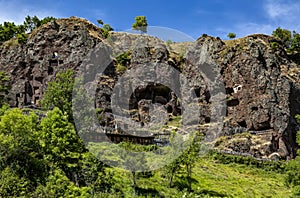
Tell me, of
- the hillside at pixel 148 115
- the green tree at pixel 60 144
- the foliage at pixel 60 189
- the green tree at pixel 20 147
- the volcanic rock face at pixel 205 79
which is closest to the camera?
the foliage at pixel 60 189

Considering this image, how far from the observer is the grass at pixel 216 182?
3894cm

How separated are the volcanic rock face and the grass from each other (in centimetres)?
1062

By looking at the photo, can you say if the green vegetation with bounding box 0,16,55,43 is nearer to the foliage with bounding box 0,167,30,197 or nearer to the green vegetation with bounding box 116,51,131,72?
the green vegetation with bounding box 116,51,131,72

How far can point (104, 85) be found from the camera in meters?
75.4

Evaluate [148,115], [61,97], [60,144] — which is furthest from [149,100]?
[60,144]

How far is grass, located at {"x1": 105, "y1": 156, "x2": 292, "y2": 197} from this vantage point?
Result: 38.9m

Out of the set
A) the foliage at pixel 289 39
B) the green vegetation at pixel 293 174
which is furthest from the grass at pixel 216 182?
the foliage at pixel 289 39

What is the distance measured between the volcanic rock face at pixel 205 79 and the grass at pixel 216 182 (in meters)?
10.6

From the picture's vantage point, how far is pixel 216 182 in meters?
46.7

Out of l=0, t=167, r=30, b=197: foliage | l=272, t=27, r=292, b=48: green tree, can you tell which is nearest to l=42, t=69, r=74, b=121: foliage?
l=0, t=167, r=30, b=197: foliage

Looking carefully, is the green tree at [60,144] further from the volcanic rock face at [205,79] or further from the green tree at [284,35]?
the green tree at [284,35]

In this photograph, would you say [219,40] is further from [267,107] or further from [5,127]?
[5,127]

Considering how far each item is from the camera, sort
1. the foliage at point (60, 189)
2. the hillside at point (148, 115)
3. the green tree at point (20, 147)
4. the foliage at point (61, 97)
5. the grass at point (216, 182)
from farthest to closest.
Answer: the foliage at point (61, 97) → the grass at point (216, 182) → the hillside at point (148, 115) → the green tree at point (20, 147) → the foliage at point (60, 189)

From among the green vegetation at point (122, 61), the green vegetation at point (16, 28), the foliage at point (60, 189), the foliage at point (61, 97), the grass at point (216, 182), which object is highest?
the green vegetation at point (16, 28)
